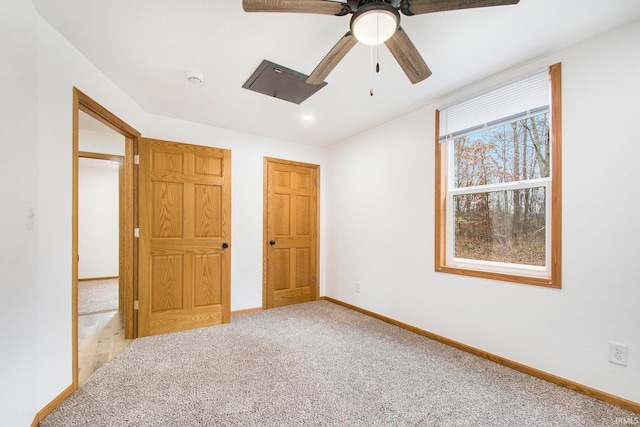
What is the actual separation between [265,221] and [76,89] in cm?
240

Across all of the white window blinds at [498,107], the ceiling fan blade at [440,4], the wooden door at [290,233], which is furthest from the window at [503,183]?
the wooden door at [290,233]

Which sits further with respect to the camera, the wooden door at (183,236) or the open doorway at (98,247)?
the wooden door at (183,236)

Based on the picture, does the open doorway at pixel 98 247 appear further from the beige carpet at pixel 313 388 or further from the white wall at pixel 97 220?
the beige carpet at pixel 313 388

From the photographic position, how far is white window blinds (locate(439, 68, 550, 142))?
2143 millimetres

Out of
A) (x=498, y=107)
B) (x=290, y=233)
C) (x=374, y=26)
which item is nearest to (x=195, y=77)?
(x=374, y=26)

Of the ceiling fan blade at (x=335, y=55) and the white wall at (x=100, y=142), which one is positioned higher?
the white wall at (x=100, y=142)

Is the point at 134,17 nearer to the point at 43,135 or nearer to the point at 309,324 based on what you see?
the point at 43,135

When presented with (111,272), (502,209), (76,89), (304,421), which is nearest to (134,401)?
(304,421)

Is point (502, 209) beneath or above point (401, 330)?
above

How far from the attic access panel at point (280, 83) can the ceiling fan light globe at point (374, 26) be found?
1021 mm

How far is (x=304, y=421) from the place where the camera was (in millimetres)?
1654

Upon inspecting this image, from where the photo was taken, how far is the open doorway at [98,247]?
280 cm

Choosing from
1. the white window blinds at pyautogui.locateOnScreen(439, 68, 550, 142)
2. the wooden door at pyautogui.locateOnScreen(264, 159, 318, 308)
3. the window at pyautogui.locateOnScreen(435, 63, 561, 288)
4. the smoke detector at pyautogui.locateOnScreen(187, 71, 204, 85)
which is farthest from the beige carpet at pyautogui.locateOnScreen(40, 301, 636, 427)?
the smoke detector at pyautogui.locateOnScreen(187, 71, 204, 85)

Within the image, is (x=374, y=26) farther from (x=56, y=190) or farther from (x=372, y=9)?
(x=56, y=190)
